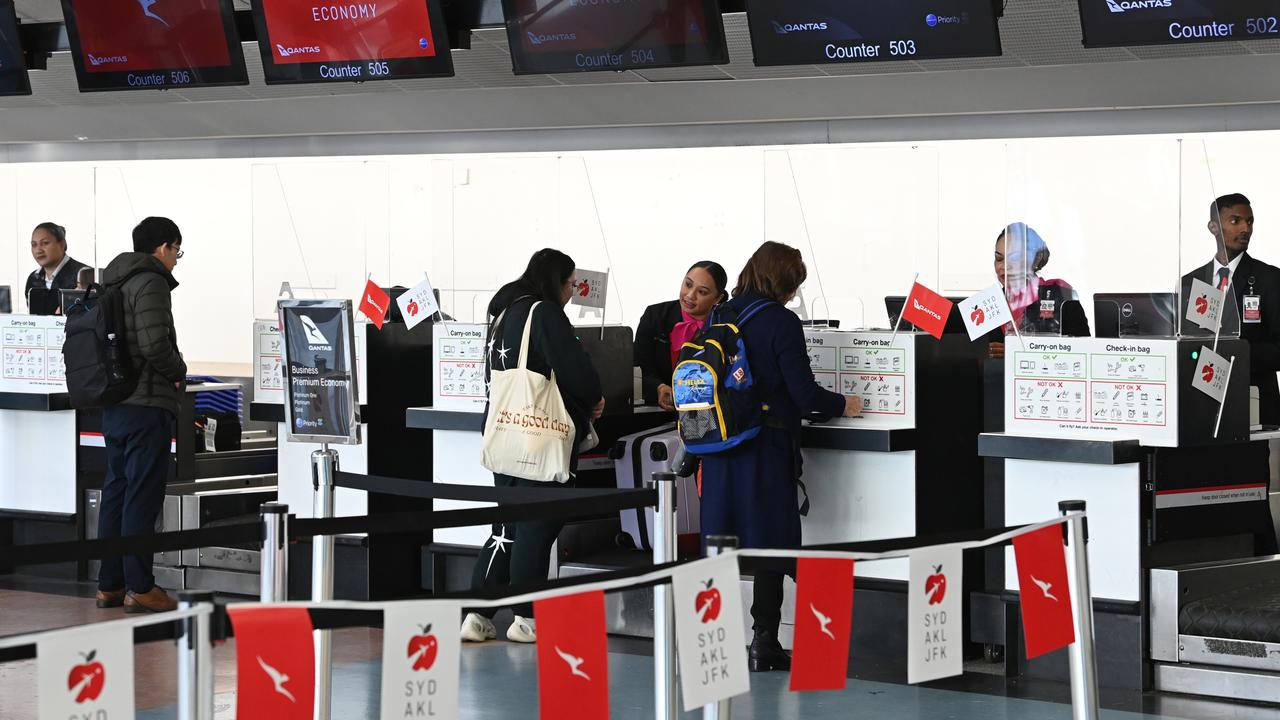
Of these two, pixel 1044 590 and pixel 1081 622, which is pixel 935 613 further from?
pixel 1081 622

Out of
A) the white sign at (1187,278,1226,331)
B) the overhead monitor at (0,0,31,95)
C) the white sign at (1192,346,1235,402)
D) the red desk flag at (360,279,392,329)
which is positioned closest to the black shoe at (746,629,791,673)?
the white sign at (1192,346,1235,402)

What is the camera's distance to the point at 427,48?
243 inches

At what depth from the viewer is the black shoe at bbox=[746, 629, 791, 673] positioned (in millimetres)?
5230

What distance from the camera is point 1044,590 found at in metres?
3.23

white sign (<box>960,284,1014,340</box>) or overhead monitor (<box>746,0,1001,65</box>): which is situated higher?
overhead monitor (<box>746,0,1001,65</box>)

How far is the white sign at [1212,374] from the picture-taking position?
4992 millimetres

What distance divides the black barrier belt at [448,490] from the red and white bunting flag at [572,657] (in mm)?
1080

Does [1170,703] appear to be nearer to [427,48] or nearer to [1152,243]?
[1152,243]

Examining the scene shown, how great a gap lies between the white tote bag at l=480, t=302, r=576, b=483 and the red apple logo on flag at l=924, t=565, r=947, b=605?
261 centimetres

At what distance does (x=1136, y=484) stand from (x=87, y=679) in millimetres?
3628

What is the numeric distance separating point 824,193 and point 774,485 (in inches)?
59.8

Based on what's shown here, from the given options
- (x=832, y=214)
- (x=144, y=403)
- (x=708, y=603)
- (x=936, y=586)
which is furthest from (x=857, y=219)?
(x=708, y=603)

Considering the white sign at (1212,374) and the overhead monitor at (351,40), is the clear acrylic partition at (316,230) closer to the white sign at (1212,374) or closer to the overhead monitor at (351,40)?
the overhead monitor at (351,40)

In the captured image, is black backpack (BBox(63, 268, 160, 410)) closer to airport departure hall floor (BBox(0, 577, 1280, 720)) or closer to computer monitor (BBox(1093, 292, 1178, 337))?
airport departure hall floor (BBox(0, 577, 1280, 720))
